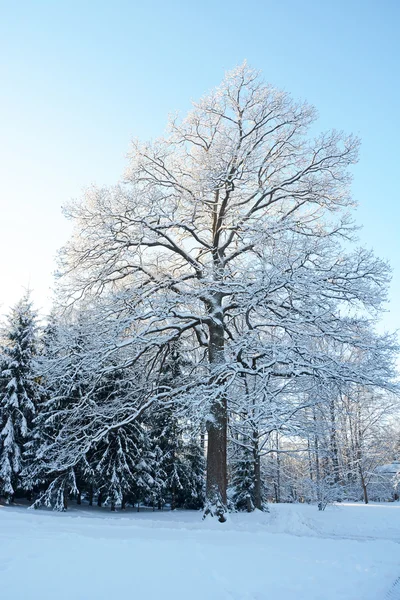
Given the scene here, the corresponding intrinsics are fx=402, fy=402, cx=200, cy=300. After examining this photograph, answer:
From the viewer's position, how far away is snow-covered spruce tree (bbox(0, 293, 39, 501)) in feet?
44.9

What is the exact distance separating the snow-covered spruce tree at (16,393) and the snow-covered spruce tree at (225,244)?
4.76 m

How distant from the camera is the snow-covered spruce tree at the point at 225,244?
9.56 meters

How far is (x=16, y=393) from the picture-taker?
1459 centimetres

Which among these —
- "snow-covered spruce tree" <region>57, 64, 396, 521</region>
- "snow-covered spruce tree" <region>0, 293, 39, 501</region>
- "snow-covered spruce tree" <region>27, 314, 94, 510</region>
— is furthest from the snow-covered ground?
"snow-covered spruce tree" <region>0, 293, 39, 501</region>

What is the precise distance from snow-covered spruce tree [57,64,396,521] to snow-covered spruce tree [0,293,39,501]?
4761mm

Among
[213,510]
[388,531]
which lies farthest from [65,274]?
[388,531]

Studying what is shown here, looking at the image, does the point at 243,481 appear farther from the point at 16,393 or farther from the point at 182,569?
the point at 182,569

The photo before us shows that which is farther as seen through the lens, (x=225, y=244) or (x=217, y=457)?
(x=225, y=244)

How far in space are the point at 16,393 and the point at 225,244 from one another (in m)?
9.32

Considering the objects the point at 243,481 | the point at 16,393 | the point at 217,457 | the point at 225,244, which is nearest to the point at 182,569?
the point at 217,457

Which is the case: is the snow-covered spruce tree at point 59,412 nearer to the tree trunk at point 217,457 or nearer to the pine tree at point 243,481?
the tree trunk at point 217,457

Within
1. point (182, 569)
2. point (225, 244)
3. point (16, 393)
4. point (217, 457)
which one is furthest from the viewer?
point (16, 393)

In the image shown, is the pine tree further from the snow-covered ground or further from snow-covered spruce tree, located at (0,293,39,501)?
the snow-covered ground

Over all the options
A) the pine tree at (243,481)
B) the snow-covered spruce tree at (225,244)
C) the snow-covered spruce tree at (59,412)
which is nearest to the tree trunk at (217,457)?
the snow-covered spruce tree at (225,244)
